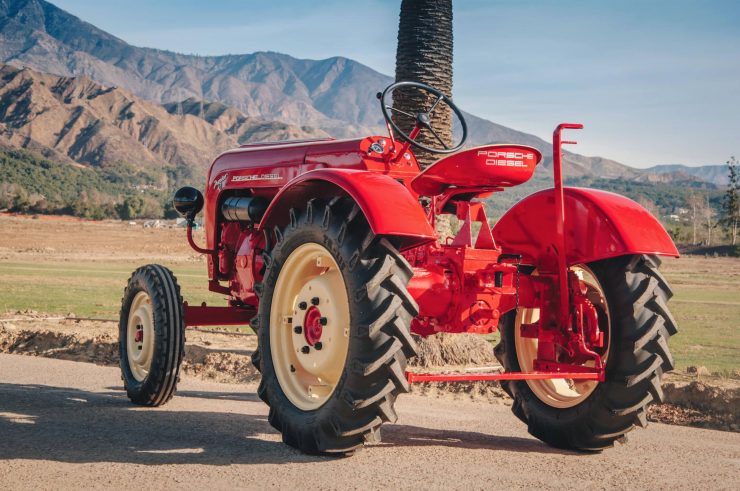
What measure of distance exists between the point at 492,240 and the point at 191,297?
15484 millimetres

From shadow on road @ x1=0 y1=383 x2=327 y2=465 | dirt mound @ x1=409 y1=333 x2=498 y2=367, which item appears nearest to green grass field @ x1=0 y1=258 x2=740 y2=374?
dirt mound @ x1=409 y1=333 x2=498 y2=367

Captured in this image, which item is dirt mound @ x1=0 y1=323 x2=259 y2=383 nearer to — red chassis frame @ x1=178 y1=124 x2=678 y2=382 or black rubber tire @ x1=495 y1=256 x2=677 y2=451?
red chassis frame @ x1=178 y1=124 x2=678 y2=382

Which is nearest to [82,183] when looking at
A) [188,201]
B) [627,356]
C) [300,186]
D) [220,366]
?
[220,366]

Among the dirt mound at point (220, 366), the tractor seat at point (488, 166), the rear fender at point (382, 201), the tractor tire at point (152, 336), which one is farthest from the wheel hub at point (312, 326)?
the dirt mound at point (220, 366)

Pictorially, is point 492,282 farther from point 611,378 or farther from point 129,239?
point 129,239

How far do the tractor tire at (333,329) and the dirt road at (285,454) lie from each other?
0.87 feet

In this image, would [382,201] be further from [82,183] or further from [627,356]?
[82,183]

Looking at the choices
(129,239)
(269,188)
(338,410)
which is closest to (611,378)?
(338,410)

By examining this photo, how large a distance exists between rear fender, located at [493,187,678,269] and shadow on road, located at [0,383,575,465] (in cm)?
136

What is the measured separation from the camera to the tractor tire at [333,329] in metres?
4.76

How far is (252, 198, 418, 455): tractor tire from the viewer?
476 centimetres

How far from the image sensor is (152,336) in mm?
7164

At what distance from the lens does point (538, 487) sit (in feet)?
15.3

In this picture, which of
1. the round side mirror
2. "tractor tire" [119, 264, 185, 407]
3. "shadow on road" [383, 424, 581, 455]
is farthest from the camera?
the round side mirror
